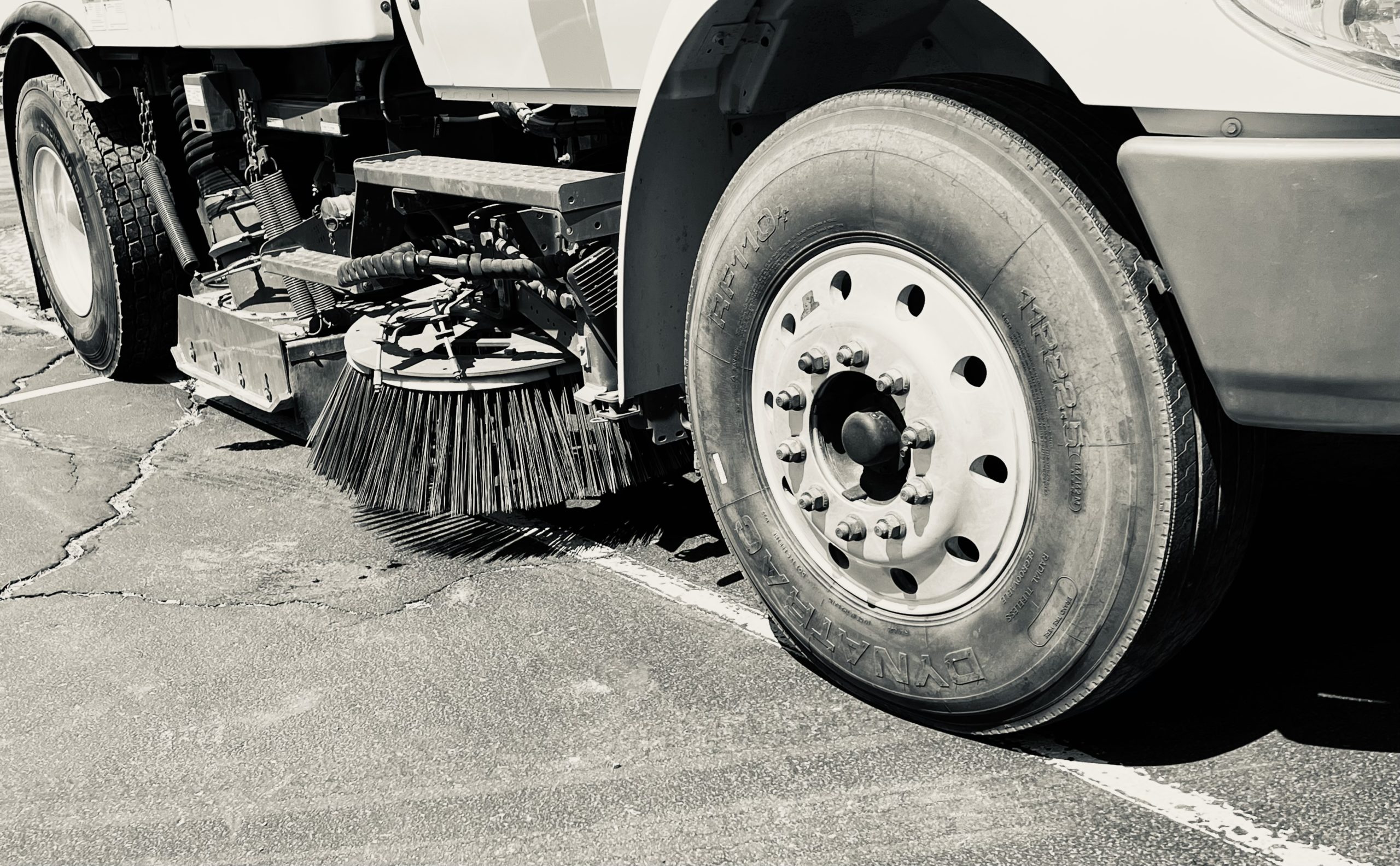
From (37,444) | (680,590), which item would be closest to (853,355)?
(680,590)

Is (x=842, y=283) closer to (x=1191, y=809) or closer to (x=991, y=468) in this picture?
(x=991, y=468)

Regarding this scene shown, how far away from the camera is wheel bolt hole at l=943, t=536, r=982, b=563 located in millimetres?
2242

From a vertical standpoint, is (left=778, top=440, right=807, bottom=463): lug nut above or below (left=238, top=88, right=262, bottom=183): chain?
below

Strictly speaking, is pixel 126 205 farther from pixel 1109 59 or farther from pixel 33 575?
pixel 1109 59

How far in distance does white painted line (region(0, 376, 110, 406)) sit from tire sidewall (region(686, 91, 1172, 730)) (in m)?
3.89

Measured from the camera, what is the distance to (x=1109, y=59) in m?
1.85

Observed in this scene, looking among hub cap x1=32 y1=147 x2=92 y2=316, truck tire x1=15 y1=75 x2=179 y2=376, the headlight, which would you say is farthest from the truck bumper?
hub cap x1=32 y1=147 x2=92 y2=316

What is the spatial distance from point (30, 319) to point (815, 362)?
576 cm

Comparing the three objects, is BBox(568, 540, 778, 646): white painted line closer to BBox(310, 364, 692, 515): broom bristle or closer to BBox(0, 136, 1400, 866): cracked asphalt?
BBox(0, 136, 1400, 866): cracked asphalt

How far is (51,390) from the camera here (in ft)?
18.0

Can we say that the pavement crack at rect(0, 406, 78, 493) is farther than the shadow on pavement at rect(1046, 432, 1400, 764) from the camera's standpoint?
Yes

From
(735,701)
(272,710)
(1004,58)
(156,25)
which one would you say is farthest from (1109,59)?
(156,25)

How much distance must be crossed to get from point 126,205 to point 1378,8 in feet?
14.7

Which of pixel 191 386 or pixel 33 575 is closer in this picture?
pixel 33 575
